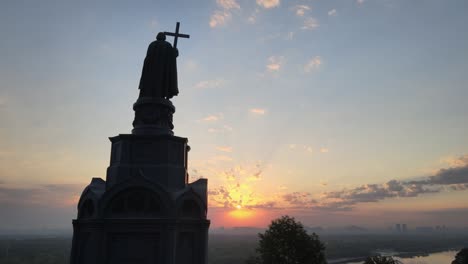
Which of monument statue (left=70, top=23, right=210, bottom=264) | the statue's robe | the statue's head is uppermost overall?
the statue's head

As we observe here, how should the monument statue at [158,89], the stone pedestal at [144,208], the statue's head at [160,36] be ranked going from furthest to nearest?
the statue's head at [160,36], the monument statue at [158,89], the stone pedestal at [144,208]

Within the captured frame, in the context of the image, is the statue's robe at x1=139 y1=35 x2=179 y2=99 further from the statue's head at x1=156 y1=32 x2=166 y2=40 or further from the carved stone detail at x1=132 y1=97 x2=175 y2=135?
the carved stone detail at x1=132 y1=97 x2=175 y2=135

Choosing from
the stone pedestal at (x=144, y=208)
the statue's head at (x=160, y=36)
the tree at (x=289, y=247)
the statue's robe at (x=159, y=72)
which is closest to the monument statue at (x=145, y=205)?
the stone pedestal at (x=144, y=208)

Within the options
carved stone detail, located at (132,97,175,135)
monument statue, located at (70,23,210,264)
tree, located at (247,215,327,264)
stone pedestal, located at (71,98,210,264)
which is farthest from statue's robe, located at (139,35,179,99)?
tree, located at (247,215,327,264)

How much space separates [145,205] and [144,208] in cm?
14

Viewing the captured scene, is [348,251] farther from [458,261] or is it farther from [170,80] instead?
[170,80]

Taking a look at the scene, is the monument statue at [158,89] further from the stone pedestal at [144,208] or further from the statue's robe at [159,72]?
the stone pedestal at [144,208]

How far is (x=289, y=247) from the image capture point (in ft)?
111

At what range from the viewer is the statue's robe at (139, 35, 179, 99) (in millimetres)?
17688

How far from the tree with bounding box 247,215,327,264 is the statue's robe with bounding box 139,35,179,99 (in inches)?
861

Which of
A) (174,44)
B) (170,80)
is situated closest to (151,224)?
(170,80)

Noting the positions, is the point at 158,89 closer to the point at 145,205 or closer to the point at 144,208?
the point at 145,205

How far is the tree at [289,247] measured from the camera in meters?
33.0

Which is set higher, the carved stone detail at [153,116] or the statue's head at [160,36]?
the statue's head at [160,36]
